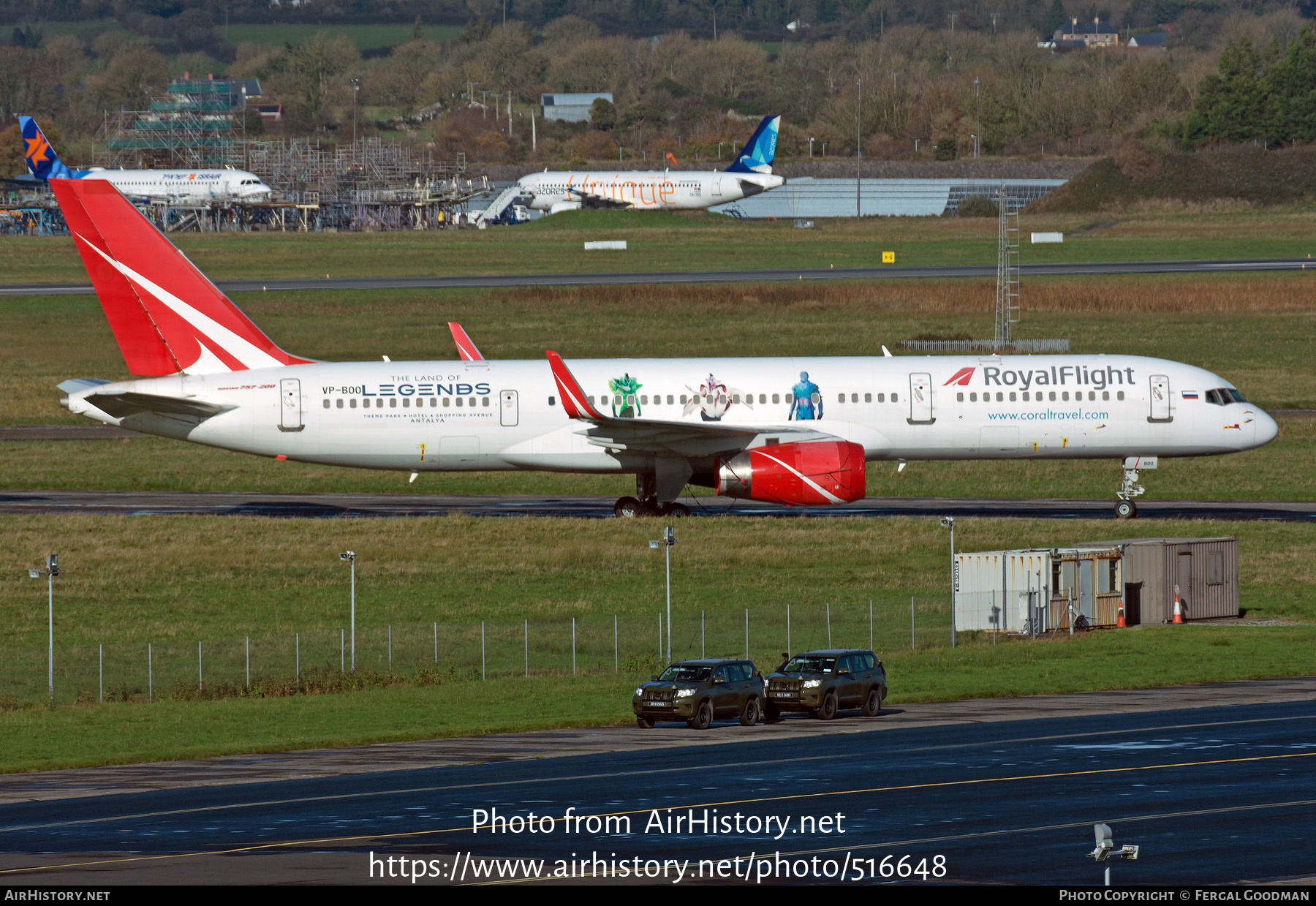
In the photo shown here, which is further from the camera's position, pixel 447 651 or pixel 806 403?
pixel 806 403

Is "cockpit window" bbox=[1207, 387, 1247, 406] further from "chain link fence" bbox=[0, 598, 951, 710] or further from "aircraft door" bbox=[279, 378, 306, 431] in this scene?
"aircraft door" bbox=[279, 378, 306, 431]

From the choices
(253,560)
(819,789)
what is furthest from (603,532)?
(819,789)

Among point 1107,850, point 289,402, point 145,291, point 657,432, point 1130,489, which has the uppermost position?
point 145,291

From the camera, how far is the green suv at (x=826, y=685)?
126ft

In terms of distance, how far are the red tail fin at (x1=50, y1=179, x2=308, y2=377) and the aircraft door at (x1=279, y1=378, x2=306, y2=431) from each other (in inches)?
96.7

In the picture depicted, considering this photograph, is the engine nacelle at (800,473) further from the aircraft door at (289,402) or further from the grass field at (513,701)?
the aircraft door at (289,402)

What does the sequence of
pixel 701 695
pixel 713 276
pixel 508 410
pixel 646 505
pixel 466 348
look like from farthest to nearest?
pixel 713 276, pixel 466 348, pixel 646 505, pixel 508 410, pixel 701 695

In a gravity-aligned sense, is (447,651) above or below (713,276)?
below

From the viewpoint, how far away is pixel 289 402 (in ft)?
205

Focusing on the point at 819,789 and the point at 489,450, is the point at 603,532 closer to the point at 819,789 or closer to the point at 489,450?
the point at 489,450

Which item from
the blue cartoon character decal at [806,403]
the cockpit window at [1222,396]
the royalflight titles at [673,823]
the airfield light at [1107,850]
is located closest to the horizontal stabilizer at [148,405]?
the blue cartoon character decal at [806,403]

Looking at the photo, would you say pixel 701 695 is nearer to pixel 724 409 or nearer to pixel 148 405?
pixel 724 409

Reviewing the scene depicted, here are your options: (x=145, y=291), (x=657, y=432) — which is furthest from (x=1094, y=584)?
(x=145, y=291)

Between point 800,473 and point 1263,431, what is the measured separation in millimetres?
17788
